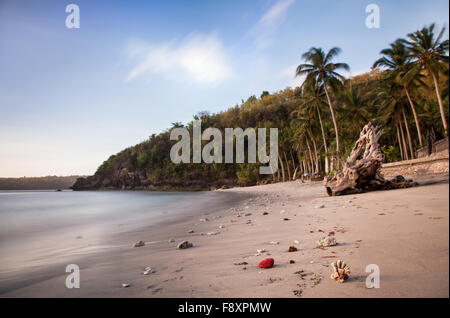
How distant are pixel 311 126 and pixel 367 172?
2467 cm

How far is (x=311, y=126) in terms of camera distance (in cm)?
3152

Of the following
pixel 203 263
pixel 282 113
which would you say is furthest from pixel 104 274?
pixel 282 113

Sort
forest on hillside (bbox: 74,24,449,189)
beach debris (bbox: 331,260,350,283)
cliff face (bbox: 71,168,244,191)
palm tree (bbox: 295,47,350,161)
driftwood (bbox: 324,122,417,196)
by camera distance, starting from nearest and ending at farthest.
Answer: beach debris (bbox: 331,260,350,283) < driftwood (bbox: 324,122,417,196) < forest on hillside (bbox: 74,24,449,189) < palm tree (bbox: 295,47,350,161) < cliff face (bbox: 71,168,244,191)

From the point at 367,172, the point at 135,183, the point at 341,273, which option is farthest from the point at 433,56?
the point at 135,183

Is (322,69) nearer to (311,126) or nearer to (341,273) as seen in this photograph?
(311,126)

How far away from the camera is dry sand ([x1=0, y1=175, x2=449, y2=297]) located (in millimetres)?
795

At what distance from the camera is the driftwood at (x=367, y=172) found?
8.00 m

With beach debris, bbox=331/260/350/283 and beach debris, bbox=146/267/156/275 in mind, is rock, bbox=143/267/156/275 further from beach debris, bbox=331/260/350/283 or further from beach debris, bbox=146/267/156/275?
beach debris, bbox=331/260/350/283

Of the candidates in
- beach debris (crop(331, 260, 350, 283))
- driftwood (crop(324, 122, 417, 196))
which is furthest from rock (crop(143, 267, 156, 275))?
driftwood (crop(324, 122, 417, 196))

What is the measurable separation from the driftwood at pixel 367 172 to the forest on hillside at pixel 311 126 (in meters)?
1.63

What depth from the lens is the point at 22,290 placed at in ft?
8.61

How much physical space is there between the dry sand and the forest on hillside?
0.48 m
